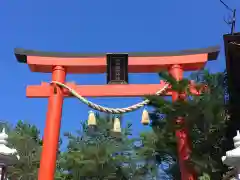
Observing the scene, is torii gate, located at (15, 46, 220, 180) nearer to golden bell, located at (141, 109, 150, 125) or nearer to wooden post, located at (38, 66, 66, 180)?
wooden post, located at (38, 66, 66, 180)

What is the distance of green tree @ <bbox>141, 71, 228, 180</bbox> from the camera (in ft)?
27.3

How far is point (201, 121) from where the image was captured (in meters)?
8.61

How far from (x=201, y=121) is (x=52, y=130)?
373 cm

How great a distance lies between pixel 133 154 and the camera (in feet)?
51.7

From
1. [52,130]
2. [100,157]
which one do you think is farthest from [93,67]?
[100,157]

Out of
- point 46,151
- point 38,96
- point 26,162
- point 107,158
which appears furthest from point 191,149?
point 26,162

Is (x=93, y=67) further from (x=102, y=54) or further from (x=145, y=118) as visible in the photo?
(x=145, y=118)

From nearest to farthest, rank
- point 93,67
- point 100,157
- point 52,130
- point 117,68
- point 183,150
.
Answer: point 183,150 → point 52,130 → point 117,68 → point 93,67 → point 100,157

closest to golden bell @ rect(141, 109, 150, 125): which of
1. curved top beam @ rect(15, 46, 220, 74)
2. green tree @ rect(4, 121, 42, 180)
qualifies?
curved top beam @ rect(15, 46, 220, 74)

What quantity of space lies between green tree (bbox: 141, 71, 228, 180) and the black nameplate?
4.02 feet

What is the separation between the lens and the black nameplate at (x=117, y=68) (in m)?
9.91

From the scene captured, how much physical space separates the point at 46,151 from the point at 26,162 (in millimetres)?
8823

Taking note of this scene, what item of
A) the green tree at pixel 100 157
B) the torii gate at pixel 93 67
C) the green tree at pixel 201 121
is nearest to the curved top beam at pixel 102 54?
the torii gate at pixel 93 67

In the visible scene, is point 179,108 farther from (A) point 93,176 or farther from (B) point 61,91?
(A) point 93,176
